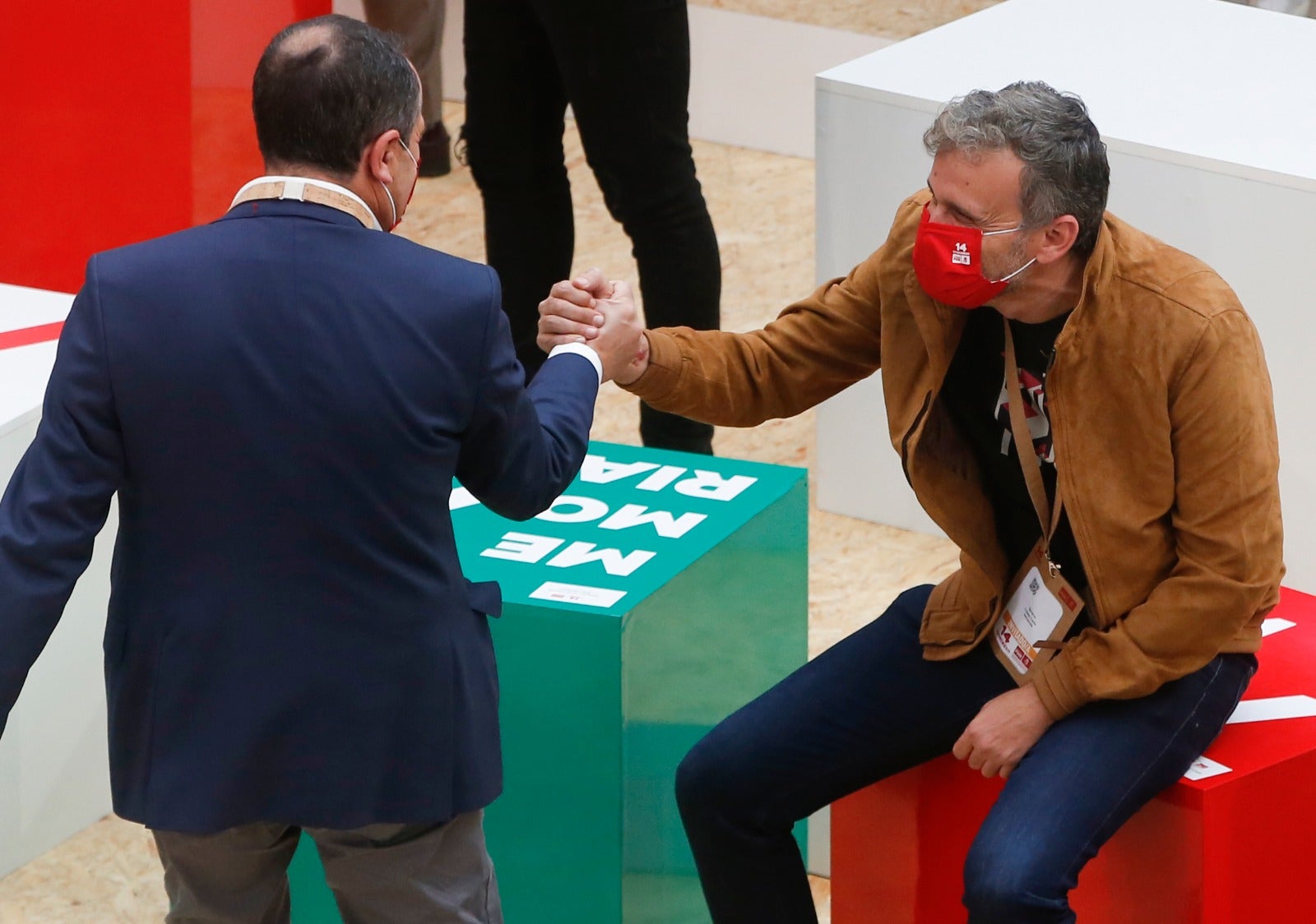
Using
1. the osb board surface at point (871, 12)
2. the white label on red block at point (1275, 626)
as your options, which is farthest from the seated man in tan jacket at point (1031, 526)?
the osb board surface at point (871, 12)

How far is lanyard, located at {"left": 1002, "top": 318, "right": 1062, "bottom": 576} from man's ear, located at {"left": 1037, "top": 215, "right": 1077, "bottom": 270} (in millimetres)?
136

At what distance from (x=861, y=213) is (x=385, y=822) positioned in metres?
2.01

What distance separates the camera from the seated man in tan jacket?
6.89 feet

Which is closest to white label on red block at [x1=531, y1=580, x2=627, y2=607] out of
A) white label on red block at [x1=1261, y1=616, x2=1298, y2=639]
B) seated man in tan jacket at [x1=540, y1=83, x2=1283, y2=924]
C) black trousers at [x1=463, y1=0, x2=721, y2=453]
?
seated man in tan jacket at [x1=540, y1=83, x2=1283, y2=924]

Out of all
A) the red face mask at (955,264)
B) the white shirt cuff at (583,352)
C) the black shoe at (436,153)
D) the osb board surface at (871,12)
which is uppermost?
the red face mask at (955,264)

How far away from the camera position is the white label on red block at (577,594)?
7.78 feet

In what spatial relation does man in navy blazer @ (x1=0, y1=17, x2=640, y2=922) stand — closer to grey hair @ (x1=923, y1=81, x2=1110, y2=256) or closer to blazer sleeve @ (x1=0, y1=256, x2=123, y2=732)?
blazer sleeve @ (x1=0, y1=256, x2=123, y2=732)

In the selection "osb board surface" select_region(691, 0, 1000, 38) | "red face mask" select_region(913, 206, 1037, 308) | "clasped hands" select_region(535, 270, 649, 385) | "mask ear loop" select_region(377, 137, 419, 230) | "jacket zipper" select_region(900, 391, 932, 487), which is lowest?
"jacket zipper" select_region(900, 391, 932, 487)

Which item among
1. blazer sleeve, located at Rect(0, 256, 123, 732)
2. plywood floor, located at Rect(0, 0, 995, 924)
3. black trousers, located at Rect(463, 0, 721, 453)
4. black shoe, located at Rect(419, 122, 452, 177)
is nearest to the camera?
blazer sleeve, located at Rect(0, 256, 123, 732)

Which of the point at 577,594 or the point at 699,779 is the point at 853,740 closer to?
the point at 699,779

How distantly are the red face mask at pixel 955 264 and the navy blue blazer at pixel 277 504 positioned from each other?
487mm

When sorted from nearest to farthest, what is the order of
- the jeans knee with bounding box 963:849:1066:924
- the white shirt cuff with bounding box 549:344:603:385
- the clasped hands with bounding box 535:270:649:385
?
the jeans knee with bounding box 963:849:1066:924 < the white shirt cuff with bounding box 549:344:603:385 < the clasped hands with bounding box 535:270:649:385

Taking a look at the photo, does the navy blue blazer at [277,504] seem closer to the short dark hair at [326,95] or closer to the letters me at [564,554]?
the short dark hair at [326,95]

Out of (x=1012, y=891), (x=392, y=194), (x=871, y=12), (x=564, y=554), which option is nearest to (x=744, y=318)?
(x=871, y=12)
